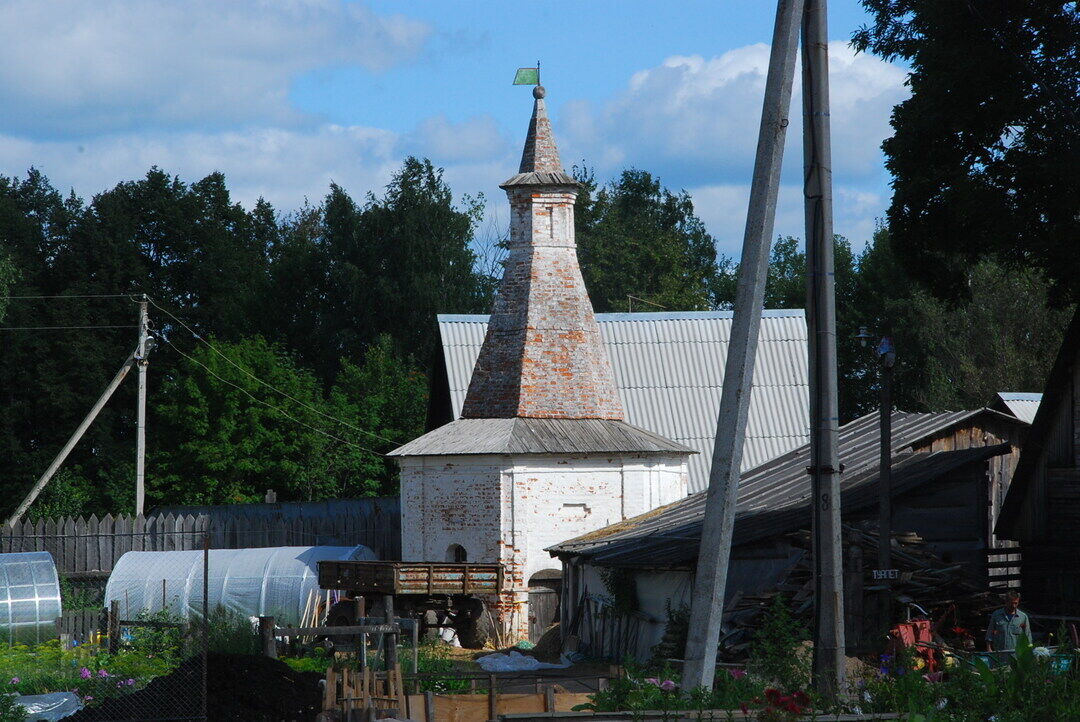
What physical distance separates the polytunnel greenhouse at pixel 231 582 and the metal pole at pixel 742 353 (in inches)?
710

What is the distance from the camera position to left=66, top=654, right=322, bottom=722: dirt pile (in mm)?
12805

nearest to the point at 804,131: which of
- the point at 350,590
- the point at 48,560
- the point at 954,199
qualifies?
the point at 954,199

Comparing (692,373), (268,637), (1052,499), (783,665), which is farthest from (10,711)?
(692,373)

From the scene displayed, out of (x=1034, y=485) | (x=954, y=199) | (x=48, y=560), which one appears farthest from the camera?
(x=48, y=560)

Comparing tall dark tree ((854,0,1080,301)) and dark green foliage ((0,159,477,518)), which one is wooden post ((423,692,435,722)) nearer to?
tall dark tree ((854,0,1080,301))

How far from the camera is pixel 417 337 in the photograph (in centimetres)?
5475

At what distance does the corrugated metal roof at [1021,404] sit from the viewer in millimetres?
30172

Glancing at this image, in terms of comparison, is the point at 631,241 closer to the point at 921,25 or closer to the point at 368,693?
the point at 921,25

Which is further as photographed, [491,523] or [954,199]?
[491,523]

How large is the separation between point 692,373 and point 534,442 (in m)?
8.46

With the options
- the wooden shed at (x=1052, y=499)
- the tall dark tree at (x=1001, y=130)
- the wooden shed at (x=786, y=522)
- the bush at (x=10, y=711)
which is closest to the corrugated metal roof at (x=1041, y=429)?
the wooden shed at (x=1052, y=499)

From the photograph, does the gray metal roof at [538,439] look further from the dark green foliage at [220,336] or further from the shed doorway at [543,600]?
the dark green foliage at [220,336]

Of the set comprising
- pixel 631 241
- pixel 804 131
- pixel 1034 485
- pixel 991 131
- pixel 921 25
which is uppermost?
pixel 631 241

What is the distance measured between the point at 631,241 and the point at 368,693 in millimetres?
46567
